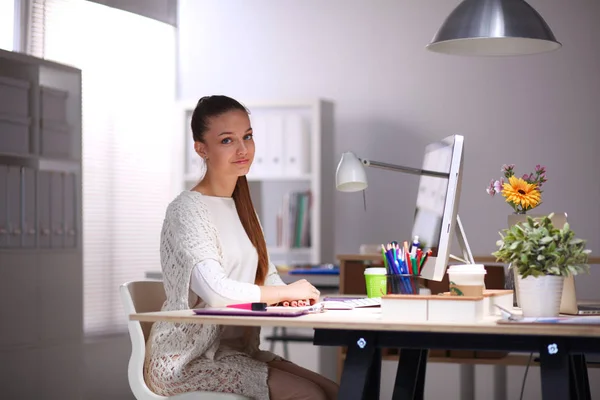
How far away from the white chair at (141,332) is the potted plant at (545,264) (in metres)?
0.75

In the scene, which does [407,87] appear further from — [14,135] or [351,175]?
[351,175]

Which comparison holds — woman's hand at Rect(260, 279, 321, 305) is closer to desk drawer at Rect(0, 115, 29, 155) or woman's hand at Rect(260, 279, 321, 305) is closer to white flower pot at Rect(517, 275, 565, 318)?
white flower pot at Rect(517, 275, 565, 318)

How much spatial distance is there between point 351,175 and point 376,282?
448 mm

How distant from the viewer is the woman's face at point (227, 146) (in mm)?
2766

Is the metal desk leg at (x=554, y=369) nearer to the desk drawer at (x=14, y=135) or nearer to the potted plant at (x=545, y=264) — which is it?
the potted plant at (x=545, y=264)

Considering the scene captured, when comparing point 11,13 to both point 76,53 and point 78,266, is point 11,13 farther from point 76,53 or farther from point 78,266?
point 78,266

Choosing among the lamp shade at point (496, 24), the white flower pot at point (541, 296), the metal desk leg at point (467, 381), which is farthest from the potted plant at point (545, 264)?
the metal desk leg at point (467, 381)

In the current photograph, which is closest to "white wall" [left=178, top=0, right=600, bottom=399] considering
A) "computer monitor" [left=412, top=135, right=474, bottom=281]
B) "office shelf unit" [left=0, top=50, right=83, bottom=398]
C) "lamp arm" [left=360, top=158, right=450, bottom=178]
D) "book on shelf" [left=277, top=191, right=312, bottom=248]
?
"book on shelf" [left=277, top=191, right=312, bottom=248]

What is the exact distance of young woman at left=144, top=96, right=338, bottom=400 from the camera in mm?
2404

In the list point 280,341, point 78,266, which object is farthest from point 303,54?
point 78,266

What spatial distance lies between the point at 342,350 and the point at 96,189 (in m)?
1.44

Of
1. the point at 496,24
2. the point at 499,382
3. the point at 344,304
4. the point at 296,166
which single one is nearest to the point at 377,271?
the point at 344,304

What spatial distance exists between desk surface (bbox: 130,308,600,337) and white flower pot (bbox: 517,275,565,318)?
0.28ft

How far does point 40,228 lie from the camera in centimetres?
372
